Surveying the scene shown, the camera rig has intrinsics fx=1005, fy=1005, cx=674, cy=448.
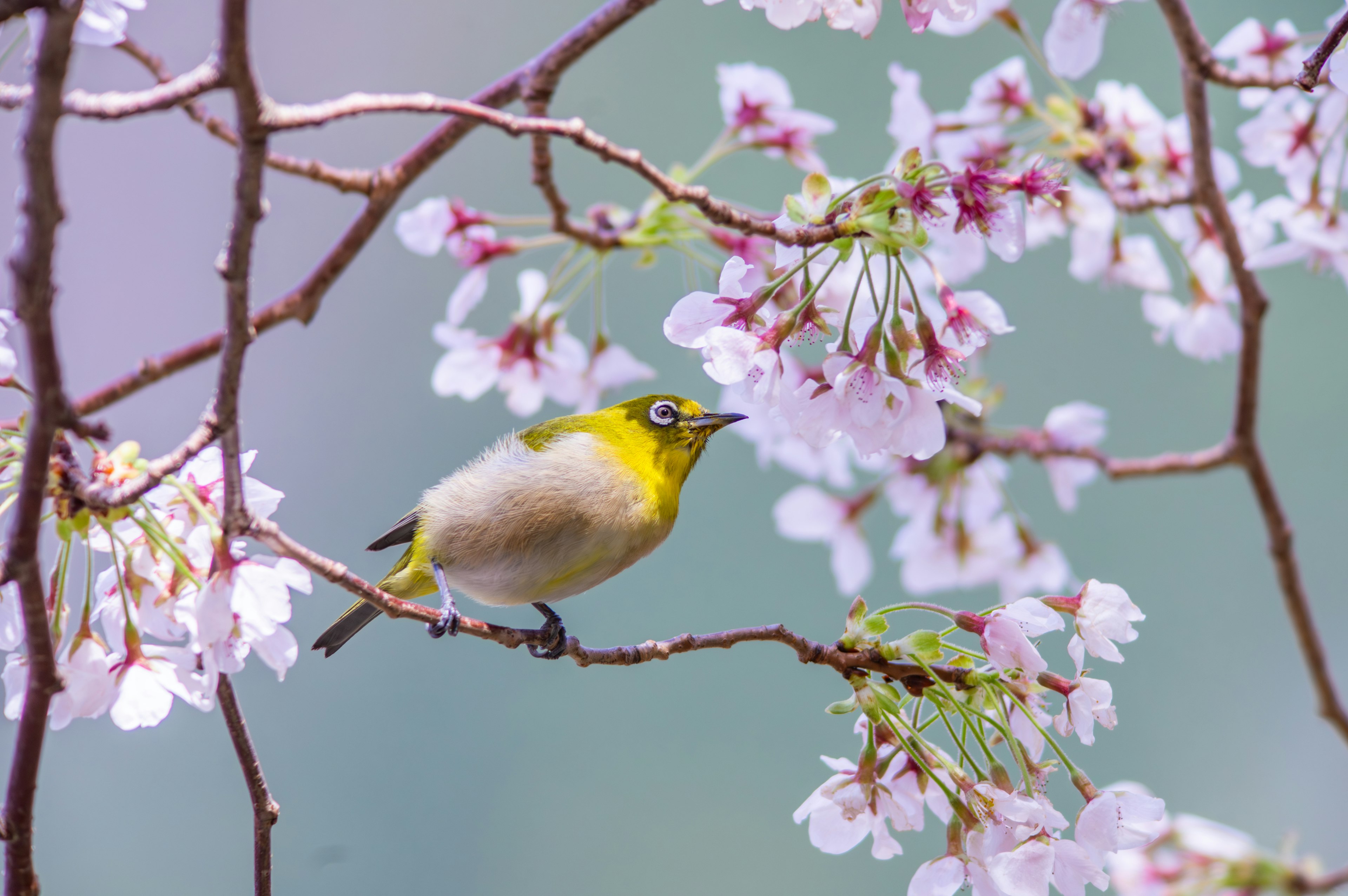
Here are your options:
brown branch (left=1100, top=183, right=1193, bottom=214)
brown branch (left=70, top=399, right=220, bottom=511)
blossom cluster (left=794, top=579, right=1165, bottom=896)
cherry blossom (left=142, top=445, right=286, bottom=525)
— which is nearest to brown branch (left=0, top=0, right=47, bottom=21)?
brown branch (left=70, top=399, right=220, bottom=511)

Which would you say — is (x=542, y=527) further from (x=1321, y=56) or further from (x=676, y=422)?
(x=1321, y=56)

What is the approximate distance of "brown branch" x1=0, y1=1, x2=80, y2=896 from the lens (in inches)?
19.7

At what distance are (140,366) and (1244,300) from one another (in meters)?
1.38

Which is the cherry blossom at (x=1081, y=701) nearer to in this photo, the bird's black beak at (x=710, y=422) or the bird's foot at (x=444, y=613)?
the bird's foot at (x=444, y=613)

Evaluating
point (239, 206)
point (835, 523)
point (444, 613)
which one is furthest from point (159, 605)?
point (835, 523)

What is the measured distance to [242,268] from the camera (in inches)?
23.9

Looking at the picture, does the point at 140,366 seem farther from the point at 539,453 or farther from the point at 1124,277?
the point at 1124,277

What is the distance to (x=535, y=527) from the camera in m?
1.34

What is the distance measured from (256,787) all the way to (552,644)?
0.53 m

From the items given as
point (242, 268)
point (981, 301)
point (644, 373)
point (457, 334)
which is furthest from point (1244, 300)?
point (242, 268)

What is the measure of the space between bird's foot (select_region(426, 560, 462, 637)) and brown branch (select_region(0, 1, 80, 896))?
30cm

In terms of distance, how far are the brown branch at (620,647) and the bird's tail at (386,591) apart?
410mm

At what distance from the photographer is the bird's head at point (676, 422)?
158cm

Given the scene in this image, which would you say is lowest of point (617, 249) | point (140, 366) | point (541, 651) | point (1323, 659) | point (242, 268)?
point (1323, 659)
